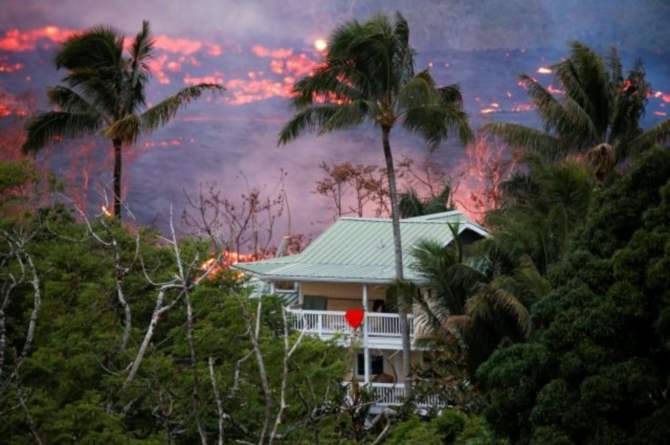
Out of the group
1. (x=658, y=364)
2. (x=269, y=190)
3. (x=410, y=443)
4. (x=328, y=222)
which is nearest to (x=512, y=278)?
(x=410, y=443)

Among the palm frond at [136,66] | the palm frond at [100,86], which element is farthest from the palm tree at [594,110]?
the palm frond at [100,86]

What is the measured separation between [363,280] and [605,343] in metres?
15.6

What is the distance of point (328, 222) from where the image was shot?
182ft

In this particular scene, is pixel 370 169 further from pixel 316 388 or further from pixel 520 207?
pixel 316 388

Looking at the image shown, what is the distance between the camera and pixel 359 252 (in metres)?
33.9

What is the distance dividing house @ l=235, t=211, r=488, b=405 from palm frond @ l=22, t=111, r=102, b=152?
534 centimetres

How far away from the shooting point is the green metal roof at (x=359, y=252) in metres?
32.2

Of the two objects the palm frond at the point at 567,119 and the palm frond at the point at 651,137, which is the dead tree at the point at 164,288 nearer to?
the palm frond at the point at 567,119

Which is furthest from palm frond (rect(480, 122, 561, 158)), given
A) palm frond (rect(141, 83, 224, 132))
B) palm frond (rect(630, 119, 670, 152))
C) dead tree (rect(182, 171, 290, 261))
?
dead tree (rect(182, 171, 290, 261))

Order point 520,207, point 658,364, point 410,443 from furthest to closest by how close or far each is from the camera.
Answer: point 520,207 → point 410,443 → point 658,364

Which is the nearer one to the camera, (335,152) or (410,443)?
(410,443)

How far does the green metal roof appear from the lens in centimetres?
3219

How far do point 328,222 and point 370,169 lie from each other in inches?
236

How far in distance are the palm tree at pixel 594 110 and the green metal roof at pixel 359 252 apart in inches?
133
